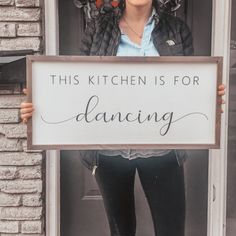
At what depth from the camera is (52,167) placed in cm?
254

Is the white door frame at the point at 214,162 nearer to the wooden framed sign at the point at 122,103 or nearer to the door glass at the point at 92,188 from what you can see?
the door glass at the point at 92,188

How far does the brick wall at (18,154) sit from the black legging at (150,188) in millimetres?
553

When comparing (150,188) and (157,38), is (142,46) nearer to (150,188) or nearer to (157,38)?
(157,38)

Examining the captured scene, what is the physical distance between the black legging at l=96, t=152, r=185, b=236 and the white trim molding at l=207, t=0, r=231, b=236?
58cm

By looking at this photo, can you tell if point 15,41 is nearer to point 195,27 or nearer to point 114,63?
point 114,63

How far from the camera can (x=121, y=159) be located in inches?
76.7

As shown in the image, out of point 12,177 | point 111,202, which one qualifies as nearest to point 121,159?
point 111,202

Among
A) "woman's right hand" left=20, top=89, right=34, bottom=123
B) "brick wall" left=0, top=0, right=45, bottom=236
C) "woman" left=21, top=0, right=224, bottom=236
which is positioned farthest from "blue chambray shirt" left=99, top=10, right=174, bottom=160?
"brick wall" left=0, top=0, right=45, bottom=236

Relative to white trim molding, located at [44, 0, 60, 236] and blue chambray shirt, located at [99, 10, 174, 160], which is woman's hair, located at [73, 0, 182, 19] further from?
blue chambray shirt, located at [99, 10, 174, 160]

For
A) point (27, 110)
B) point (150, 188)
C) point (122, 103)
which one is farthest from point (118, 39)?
point (150, 188)

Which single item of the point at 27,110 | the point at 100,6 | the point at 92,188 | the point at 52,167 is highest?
the point at 100,6

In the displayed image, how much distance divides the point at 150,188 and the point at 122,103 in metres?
0.36

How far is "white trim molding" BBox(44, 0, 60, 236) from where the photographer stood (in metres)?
2.46

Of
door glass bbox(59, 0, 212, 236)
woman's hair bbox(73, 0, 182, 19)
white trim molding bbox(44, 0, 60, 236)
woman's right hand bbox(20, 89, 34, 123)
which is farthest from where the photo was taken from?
door glass bbox(59, 0, 212, 236)
